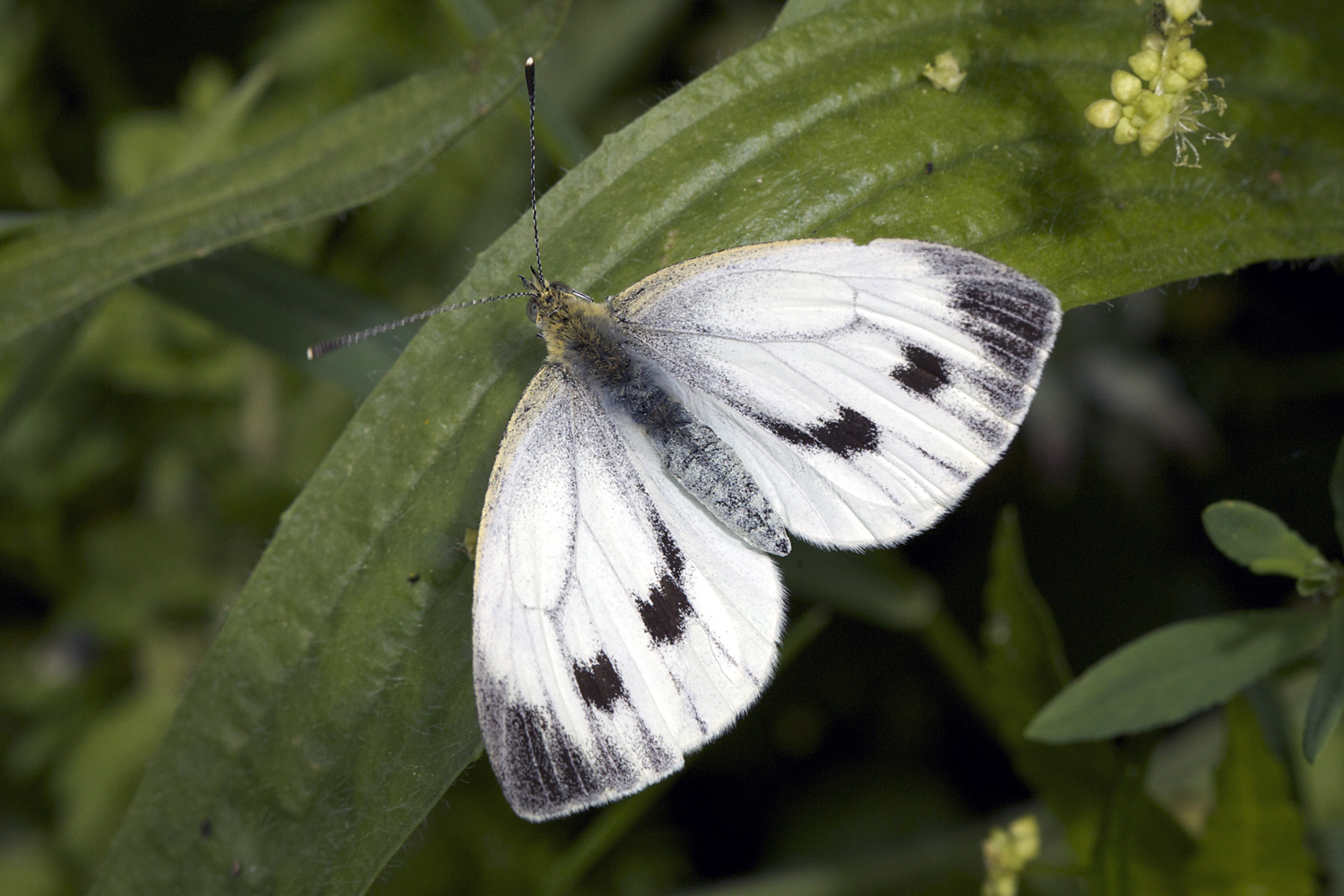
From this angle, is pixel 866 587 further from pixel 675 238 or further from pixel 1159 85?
pixel 1159 85

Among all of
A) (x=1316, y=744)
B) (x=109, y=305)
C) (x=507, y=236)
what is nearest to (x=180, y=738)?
(x=507, y=236)

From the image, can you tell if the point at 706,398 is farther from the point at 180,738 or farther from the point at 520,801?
the point at 180,738

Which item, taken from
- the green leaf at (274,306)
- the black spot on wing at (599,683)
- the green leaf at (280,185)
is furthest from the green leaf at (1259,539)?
the green leaf at (274,306)

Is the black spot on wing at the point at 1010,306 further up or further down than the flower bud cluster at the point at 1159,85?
further down

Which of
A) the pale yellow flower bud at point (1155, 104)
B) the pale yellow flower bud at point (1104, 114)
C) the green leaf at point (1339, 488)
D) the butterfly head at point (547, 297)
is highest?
the butterfly head at point (547, 297)

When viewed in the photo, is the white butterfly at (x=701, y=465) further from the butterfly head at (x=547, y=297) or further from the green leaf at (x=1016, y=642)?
Answer: the green leaf at (x=1016, y=642)

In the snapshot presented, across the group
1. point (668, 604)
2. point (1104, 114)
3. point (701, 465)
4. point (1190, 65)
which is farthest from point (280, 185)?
point (1190, 65)
